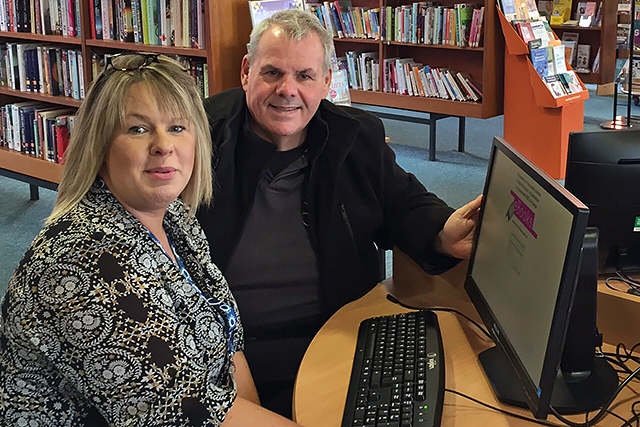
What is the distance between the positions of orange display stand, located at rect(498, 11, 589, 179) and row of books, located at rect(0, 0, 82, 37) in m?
3.01

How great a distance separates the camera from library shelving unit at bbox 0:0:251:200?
145 inches

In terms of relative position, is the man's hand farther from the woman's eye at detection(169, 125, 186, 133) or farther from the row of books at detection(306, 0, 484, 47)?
the row of books at detection(306, 0, 484, 47)

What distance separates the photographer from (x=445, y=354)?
1.51m

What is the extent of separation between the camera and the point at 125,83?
1319 mm

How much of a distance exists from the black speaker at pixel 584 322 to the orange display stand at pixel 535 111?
403 centimetres

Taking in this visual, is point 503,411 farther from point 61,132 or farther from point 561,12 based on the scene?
point 561,12

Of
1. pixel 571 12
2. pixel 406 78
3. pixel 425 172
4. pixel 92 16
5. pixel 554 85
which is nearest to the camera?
pixel 92 16

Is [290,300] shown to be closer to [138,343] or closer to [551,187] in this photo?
[138,343]

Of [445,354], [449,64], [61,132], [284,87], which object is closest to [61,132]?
[61,132]

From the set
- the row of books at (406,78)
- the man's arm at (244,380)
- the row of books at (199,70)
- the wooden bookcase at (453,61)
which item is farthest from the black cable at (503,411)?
the row of books at (406,78)

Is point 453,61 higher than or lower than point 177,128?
lower

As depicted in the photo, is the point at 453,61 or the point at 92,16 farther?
the point at 453,61

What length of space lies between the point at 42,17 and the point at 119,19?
59 centimetres

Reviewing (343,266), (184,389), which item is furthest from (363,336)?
(184,389)
